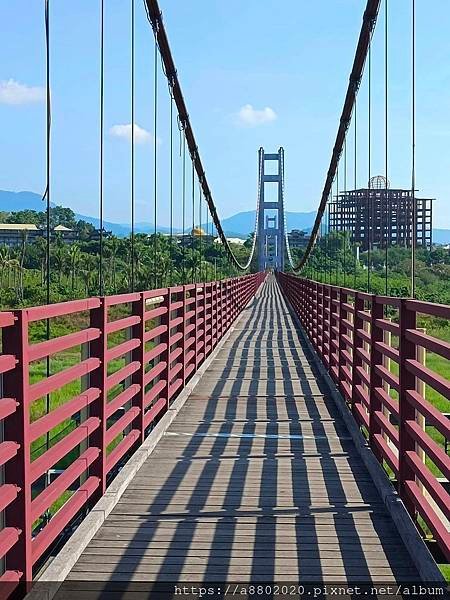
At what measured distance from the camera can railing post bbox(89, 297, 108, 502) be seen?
412cm

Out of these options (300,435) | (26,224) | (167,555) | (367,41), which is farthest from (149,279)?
(26,224)

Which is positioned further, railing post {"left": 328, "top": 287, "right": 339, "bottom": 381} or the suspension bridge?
railing post {"left": 328, "top": 287, "right": 339, "bottom": 381}

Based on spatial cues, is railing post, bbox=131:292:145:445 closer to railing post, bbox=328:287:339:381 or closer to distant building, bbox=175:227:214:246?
railing post, bbox=328:287:339:381

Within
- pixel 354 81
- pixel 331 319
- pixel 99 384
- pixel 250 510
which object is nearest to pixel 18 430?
pixel 99 384

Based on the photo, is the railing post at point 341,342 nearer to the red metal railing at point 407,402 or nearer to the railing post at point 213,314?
the red metal railing at point 407,402

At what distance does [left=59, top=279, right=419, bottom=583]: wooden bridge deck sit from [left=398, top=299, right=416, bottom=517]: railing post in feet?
0.70

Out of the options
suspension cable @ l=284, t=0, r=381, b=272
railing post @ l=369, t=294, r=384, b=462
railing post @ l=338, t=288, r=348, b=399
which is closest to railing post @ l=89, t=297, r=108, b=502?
railing post @ l=369, t=294, r=384, b=462

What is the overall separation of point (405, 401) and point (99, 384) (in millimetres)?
1412

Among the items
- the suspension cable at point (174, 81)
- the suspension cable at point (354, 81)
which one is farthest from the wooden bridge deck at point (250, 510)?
the suspension cable at point (354, 81)

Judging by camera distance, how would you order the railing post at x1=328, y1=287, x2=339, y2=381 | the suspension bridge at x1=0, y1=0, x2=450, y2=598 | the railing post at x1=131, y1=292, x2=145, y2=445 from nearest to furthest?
the suspension bridge at x1=0, y1=0, x2=450, y2=598 < the railing post at x1=131, y1=292, x2=145, y2=445 < the railing post at x1=328, y1=287, x2=339, y2=381

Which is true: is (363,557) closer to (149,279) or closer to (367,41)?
(367,41)

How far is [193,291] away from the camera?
9352 millimetres

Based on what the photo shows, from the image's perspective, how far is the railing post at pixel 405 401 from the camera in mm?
4047

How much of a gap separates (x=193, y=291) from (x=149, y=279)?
3128 centimetres
